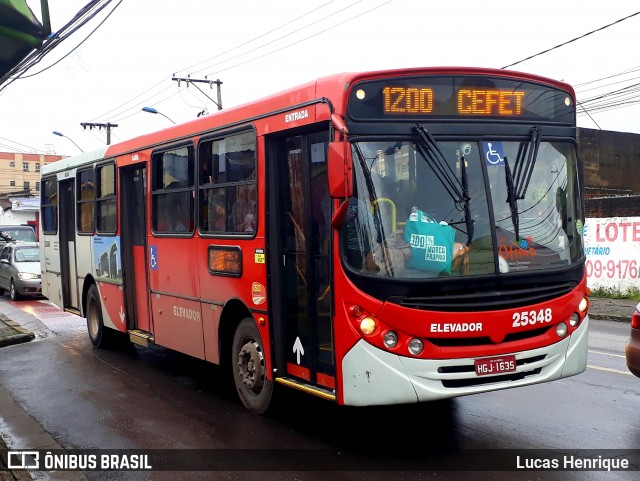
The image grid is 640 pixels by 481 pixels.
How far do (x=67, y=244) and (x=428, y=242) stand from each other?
9399 mm

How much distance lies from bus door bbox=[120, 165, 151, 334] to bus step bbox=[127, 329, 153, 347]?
4.1 inches

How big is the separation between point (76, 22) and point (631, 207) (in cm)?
1755

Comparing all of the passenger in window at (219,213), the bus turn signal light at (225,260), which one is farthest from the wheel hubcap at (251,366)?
the passenger in window at (219,213)

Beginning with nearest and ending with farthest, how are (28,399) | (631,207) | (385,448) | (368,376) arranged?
(368,376) < (385,448) < (28,399) < (631,207)

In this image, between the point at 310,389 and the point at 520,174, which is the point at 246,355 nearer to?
the point at 310,389

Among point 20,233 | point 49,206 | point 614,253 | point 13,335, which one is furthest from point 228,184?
point 20,233

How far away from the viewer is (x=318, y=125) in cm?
624

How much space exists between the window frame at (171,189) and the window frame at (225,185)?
0.14 meters

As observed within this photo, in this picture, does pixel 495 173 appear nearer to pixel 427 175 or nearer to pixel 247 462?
pixel 427 175

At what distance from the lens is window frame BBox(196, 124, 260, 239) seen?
7.07 meters

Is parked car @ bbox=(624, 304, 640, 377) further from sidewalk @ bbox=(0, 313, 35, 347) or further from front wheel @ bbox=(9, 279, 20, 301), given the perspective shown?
front wheel @ bbox=(9, 279, 20, 301)

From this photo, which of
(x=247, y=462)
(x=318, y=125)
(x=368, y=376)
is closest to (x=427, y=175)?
(x=318, y=125)

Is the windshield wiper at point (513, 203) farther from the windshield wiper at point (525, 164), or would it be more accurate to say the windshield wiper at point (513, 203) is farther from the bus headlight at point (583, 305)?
the bus headlight at point (583, 305)

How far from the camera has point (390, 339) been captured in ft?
18.3
